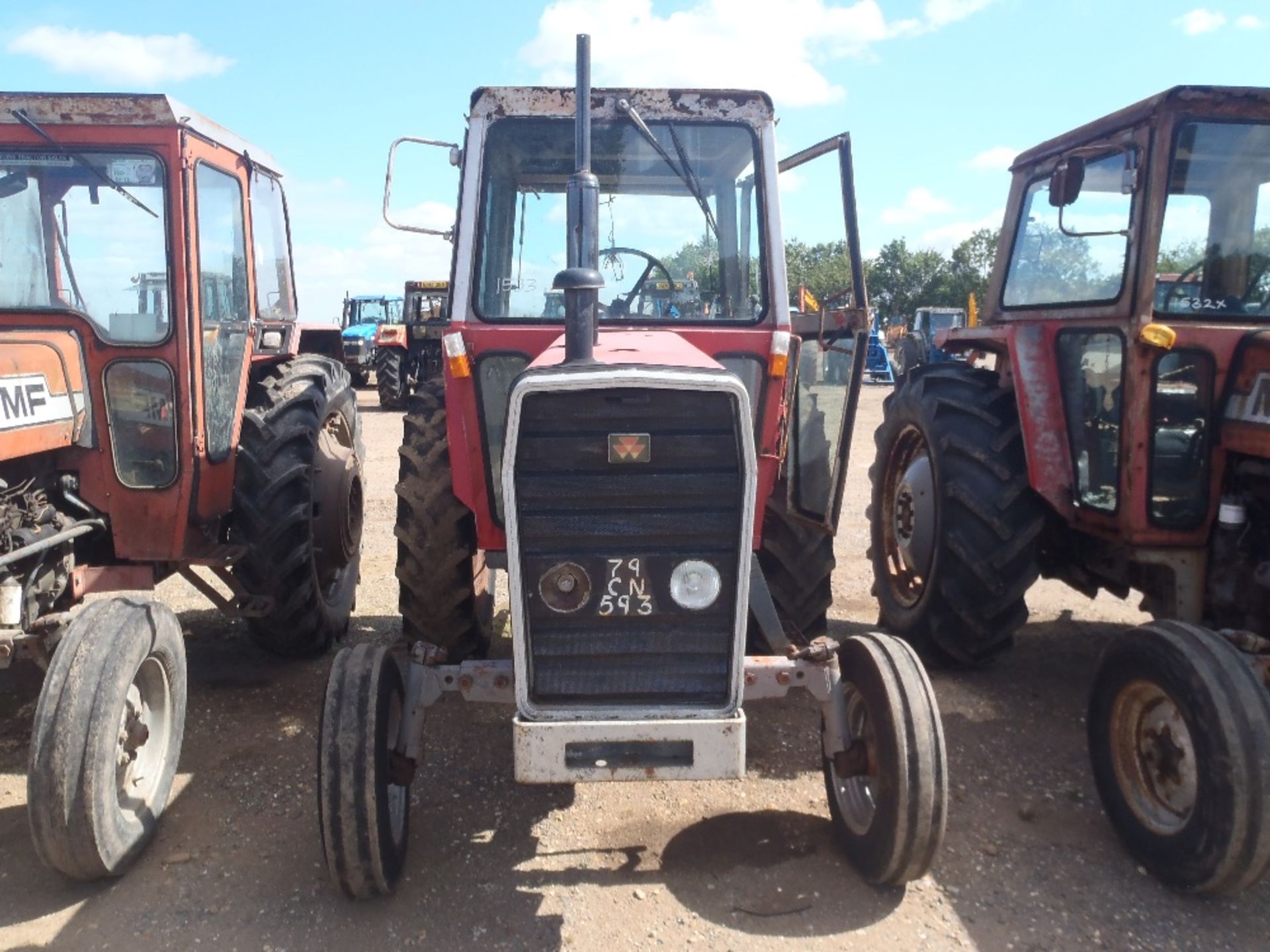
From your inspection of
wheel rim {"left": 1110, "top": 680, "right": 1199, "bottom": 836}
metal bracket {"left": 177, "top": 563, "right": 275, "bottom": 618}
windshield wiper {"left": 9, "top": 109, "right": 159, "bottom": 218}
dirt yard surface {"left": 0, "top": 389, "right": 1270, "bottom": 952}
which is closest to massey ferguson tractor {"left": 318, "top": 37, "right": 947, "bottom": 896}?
dirt yard surface {"left": 0, "top": 389, "right": 1270, "bottom": 952}

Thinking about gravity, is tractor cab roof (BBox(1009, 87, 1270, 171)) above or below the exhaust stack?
above

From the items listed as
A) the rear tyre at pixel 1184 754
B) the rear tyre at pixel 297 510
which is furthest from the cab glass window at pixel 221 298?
the rear tyre at pixel 1184 754

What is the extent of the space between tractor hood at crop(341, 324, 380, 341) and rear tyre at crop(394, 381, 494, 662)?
18459mm

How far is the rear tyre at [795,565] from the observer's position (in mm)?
3850

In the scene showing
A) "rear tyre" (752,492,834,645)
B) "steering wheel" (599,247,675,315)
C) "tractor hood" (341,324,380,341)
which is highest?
"tractor hood" (341,324,380,341)

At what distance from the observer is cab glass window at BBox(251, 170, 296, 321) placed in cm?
500

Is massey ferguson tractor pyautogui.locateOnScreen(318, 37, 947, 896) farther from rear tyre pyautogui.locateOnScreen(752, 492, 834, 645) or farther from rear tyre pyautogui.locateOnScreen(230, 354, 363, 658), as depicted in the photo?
rear tyre pyautogui.locateOnScreen(230, 354, 363, 658)

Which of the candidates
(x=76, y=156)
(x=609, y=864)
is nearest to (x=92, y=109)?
(x=76, y=156)

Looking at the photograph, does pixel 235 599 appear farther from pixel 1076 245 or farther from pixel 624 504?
pixel 1076 245

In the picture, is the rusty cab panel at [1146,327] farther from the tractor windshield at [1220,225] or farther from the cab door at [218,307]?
the cab door at [218,307]

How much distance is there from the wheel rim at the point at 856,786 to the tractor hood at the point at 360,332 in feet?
64.7

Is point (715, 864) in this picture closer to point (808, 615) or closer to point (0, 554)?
point (808, 615)

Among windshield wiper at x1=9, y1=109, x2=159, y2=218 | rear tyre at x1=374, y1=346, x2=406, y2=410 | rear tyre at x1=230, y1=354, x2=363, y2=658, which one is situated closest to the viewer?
windshield wiper at x1=9, y1=109, x2=159, y2=218

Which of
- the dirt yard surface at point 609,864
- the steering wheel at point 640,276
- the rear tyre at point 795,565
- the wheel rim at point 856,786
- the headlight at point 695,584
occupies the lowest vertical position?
the dirt yard surface at point 609,864
